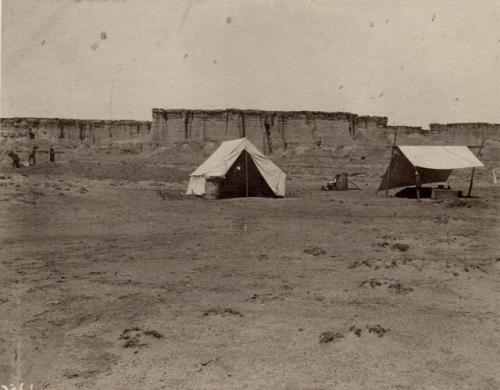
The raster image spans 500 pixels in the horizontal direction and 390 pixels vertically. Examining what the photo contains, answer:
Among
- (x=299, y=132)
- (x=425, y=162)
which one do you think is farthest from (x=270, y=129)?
(x=425, y=162)

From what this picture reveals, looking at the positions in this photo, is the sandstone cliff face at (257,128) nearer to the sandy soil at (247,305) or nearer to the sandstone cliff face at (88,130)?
the sandstone cliff face at (88,130)

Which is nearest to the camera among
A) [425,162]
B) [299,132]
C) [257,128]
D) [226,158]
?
[226,158]

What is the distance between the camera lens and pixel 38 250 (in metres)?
9.30

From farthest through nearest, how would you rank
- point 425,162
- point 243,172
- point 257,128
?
point 257,128 → point 425,162 → point 243,172

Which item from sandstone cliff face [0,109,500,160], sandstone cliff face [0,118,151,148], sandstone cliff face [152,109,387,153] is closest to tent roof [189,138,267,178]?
sandstone cliff face [0,109,500,160]

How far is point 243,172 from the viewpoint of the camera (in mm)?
19469

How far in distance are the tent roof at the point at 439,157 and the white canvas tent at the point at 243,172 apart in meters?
4.96

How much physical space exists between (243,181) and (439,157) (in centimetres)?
758

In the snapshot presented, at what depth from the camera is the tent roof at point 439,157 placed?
19469mm

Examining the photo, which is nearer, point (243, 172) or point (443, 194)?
point (243, 172)

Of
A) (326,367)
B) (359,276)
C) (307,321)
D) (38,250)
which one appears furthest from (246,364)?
(38,250)

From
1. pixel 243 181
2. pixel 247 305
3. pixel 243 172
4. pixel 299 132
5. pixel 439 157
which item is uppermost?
pixel 299 132

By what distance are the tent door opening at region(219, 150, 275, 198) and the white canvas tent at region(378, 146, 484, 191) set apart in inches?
206

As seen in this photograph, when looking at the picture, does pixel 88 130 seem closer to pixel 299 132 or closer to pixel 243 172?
pixel 299 132
